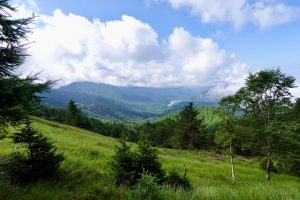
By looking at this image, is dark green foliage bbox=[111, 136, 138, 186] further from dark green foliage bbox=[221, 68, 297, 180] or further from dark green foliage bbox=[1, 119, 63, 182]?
dark green foliage bbox=[221, 68, 297, 180]

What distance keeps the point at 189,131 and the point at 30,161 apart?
7270 centimetres

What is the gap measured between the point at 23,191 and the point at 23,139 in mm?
2415

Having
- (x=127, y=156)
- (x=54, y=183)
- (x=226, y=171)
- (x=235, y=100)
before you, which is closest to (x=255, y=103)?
(x=235, y=100)

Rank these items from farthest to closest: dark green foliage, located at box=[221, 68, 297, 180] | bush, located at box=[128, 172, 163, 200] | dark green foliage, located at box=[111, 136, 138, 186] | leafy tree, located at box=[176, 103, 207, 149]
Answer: leafy tree, located at box=[176, 103, 207, 149], dark green foliage, located at box=[221, 68, 297, 180], dark green foliage, located at box=[111, 136, 138, 186], bush, located at box=[128, 172, 163, 200]

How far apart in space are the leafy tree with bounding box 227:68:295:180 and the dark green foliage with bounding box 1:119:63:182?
21.0 meters

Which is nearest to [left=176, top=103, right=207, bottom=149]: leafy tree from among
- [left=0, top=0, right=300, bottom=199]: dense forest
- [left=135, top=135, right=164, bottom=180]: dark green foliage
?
[left=0, top=0, right=300, bottom=199]: dense forest

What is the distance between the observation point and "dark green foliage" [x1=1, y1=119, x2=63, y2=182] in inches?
400

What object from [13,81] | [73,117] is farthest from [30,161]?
[73,117]

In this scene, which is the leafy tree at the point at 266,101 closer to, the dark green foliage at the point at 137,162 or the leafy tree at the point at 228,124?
the leafy tree at the point at 228,124

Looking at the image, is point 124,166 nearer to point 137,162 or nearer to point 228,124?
point 137,162

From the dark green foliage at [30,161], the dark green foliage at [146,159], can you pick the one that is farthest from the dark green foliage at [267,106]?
the dark green foliage at [30,161]

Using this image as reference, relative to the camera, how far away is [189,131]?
81.2 meters

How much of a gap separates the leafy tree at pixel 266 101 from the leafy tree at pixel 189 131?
5216 cm

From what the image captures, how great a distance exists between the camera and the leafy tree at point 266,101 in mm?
27016
